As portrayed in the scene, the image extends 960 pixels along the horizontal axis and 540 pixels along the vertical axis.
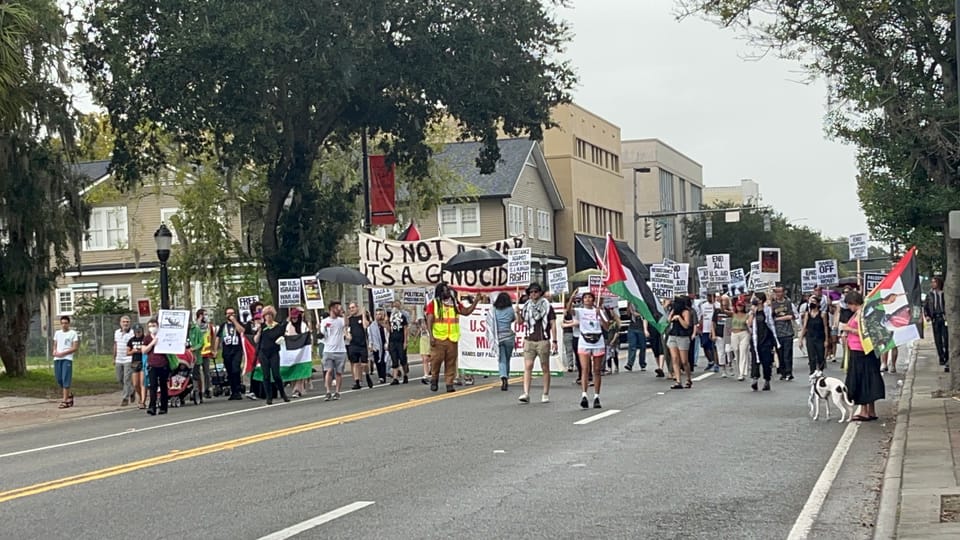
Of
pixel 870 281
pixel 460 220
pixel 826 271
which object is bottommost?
pixel 870 281

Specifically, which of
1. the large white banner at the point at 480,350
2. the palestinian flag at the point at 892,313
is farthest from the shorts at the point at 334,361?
the palestinian flag at the point at 892,313

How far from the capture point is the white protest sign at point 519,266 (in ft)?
89.1

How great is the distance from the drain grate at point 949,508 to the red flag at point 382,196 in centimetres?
2900

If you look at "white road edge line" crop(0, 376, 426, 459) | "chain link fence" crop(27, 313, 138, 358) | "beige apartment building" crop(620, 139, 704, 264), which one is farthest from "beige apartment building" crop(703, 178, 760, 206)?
"white road edge line" crop(0, 376, 426, 459)

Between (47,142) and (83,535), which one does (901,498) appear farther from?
(47,142)

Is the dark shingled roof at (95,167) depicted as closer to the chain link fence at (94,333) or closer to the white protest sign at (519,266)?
the chain link fence at (94,333)

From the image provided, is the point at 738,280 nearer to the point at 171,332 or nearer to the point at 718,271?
the point at 718,271

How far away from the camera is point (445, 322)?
76.8 feet

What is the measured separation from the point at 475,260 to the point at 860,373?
486 inches

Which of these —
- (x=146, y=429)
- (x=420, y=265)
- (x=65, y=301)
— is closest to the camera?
(x=146, y=429)

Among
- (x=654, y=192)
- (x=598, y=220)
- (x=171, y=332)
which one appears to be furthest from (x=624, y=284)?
(x=654, y=192)

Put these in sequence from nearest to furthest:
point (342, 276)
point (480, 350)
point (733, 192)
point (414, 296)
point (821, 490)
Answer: point (821, 490) < point (480, 350) < point (342, 276) < point (414, 296) < point (733, 192)

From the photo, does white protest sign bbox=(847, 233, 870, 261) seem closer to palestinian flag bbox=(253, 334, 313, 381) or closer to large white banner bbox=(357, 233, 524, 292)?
large white banner bbox=(357, 233, 524, 292)

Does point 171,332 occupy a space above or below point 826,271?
below
